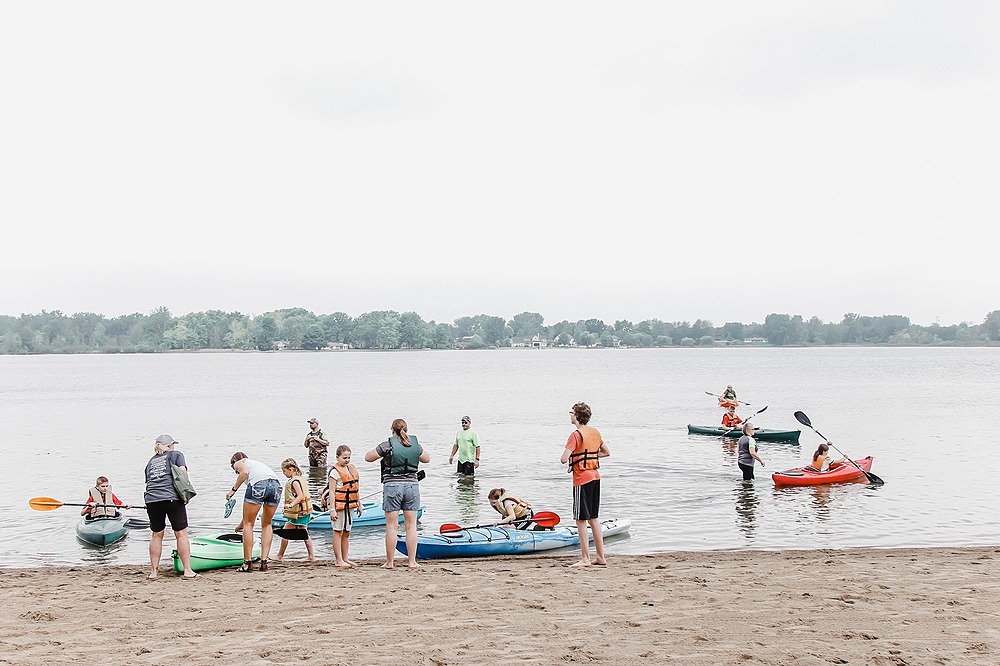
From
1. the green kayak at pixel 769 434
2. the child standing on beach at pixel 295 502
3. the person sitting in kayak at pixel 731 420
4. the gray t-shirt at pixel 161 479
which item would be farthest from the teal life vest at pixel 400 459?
the person sitting in kayak at pixel 731 420

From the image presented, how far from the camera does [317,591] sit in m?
9.45

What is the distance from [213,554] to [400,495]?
2693 millimetres

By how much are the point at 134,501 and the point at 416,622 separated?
46.0 feet

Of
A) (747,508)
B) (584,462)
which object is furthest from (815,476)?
(584,462)

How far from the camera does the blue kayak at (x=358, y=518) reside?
14928 mm

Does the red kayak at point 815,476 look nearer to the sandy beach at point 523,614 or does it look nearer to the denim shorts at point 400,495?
the sandy beach at point 523,614

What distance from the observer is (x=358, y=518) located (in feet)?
50.4

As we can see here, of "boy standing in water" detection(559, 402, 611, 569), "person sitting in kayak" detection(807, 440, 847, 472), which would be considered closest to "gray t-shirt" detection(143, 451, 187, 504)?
"boy standing in water" detection(559, 402, 611, 569)

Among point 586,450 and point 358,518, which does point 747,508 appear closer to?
point 358,518

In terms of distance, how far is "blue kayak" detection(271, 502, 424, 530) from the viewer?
14.9 meters

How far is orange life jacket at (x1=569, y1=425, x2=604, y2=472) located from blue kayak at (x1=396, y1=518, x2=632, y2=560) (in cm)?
268

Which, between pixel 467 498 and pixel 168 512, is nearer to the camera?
pixel 168 512

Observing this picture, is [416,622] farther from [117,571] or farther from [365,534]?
[365,534]

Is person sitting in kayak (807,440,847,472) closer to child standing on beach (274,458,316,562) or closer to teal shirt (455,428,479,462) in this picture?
teal shirt (455,428,479,462)
